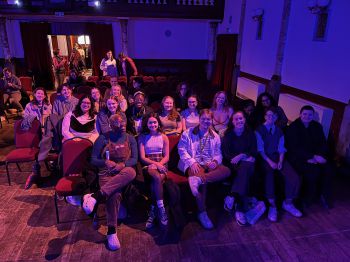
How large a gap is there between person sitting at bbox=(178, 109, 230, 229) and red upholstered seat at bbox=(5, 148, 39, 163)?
2.19 m

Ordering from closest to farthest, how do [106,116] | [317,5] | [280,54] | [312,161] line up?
[312,161] → [106,116] → [317,5] → [280,54]

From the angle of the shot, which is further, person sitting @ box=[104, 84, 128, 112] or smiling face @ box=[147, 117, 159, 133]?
person sitting @ box=[104, 84, 128, 112]

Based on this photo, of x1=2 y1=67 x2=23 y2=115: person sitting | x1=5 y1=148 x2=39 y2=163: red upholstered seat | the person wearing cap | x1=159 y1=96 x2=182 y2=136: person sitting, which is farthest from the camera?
the person wearing cap

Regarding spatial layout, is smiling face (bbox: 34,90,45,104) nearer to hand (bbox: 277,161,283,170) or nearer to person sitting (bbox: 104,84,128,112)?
person sitting (bbox: 104,84,128,112)

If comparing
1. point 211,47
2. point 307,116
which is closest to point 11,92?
point 307,116

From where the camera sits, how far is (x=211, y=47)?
1200 centimetres

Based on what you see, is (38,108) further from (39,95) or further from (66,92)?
(66,92)

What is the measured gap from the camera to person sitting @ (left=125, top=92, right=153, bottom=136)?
4.52 metres

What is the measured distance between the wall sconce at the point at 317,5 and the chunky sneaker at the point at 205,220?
441 cm

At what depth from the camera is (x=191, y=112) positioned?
4.77m

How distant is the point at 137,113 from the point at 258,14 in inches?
204

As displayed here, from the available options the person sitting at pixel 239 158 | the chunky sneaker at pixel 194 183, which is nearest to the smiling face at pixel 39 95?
the chunky sneaker at pixel 194 183

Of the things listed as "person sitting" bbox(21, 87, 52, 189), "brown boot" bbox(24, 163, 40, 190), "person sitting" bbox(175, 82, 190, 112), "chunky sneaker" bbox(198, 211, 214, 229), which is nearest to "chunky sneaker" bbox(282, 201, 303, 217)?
"chunky sneaker" bbox(198, 211, 214, 229)

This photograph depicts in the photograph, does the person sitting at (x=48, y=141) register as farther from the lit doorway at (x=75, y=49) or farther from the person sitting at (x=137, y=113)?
the lit doorway at (x=75, y=49)
